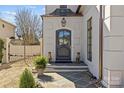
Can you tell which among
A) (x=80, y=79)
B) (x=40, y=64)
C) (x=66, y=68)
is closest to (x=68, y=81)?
(x=80, y=79)

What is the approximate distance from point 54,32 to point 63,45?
0.94 metres

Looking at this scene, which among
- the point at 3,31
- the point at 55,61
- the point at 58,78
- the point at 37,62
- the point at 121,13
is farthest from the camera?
the point at 3,31

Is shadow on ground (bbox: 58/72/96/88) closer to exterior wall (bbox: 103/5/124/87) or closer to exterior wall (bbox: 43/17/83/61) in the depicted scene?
exterior wall (bbox: 103/5/124/87)

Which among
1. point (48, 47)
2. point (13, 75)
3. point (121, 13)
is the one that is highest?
point (121, 13)

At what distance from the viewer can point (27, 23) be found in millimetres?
29266

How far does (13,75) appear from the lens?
996cm

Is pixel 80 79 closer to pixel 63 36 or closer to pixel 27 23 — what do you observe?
pixel 63 36

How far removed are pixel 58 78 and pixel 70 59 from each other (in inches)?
185

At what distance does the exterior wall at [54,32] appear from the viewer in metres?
13.5

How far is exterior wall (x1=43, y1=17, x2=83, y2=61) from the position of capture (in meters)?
13.5

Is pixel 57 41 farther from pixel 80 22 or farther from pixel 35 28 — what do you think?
pixel 35 28

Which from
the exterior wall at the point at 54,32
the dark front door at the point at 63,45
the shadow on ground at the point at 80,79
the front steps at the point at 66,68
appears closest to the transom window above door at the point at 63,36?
the dark front door at the point at 63,45

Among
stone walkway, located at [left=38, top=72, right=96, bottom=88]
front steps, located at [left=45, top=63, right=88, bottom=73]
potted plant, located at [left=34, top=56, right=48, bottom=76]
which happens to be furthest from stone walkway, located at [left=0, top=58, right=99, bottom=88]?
front steps, located at [left=45, top=63, right=88, bottom=73]
